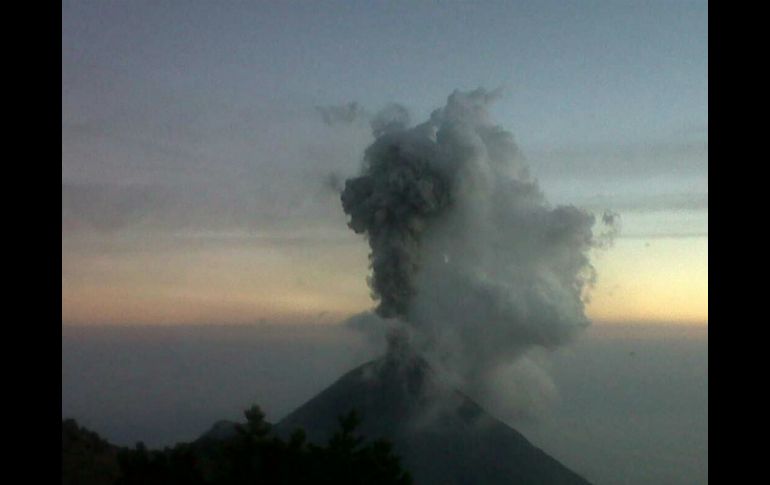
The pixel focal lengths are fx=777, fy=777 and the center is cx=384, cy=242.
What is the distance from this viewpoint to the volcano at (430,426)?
6419 cm

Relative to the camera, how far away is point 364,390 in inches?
2603

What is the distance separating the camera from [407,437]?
67250mm

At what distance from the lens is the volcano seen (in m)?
64.2

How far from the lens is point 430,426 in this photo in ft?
229
